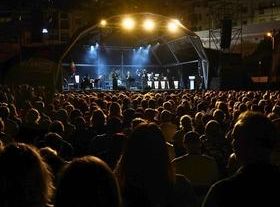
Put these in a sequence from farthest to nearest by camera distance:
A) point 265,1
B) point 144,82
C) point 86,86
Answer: point 265,1 → point 144,82 → point 86,86

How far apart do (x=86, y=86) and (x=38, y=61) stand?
22.7 feet

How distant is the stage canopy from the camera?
38188mm

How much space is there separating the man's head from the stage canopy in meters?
32.2

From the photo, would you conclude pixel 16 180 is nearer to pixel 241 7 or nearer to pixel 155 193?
pixel 155 193

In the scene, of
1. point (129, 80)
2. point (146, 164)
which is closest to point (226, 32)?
point (129, 80)

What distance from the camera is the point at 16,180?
9.34ft

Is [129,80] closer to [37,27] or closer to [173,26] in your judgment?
[173,26]

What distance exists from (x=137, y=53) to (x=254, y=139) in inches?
1674

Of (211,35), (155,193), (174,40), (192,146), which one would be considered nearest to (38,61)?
(174,40)

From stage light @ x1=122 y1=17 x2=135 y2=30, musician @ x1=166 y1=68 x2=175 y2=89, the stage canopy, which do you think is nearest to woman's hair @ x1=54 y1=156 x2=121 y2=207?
stage light @ x1=122 y1=17 x2=135 y2=30

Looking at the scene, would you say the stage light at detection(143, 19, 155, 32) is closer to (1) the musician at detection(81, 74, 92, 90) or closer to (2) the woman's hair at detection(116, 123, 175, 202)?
(1) the musician at detection(81, 74, 92, 90)

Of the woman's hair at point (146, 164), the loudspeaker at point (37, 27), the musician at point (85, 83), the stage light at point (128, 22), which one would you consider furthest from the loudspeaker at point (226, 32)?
the woman's hair at point (146, 164)

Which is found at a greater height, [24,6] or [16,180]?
[24,6]

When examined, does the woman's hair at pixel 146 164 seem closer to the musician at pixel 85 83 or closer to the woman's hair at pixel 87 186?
the woman's hair at pixel 87 186
